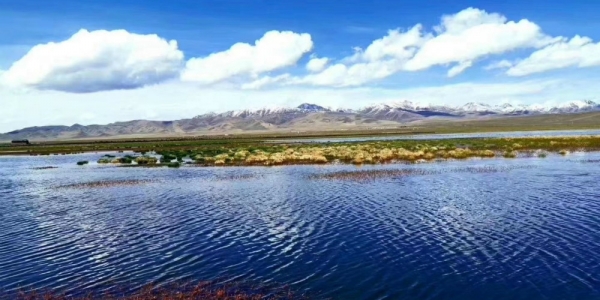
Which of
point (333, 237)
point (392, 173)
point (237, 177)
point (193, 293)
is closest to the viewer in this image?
point (193, 293)

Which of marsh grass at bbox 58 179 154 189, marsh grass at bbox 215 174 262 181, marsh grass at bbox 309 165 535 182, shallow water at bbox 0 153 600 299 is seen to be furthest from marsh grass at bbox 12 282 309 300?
marsh grass at bbox 215 174 262 181

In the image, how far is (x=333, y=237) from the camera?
23.5 meters

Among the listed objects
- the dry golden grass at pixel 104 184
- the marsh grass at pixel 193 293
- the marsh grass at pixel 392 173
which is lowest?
the marsh grass at pixel 193 293

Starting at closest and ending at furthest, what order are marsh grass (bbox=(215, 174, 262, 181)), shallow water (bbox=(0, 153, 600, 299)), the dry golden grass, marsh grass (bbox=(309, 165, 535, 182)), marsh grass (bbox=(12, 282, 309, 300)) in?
marsh grass (bbox=(12, 282, 309, 300)) < shallow water (bbox=(0, 153, 600, 299)) < marsh grass (bbox=(309, 165, 535, 182)) < the dry golden grass < marsh grass (bbox=(215, 174, 262, 181))

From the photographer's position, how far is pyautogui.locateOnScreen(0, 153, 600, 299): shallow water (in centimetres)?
1722

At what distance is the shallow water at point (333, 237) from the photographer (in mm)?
17219

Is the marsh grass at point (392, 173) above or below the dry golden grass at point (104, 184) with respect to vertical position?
below

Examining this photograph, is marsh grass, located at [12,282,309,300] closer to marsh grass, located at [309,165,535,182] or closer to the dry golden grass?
marsh grass, located at [309,165,535,182]

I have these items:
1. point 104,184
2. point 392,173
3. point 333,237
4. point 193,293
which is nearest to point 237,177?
point 104,184

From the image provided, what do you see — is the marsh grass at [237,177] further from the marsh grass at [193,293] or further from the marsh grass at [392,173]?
the marsh grass at [193,293]

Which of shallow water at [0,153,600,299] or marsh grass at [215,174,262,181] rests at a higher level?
marsh grass at [215,174,262,181]

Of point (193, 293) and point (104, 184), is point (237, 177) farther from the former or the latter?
point (193, 293)

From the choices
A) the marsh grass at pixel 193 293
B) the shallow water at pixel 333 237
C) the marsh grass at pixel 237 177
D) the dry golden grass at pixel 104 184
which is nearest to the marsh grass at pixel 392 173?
the shallow water at pixel 333 237

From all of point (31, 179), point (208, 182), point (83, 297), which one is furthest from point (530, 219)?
point (31, 179)
